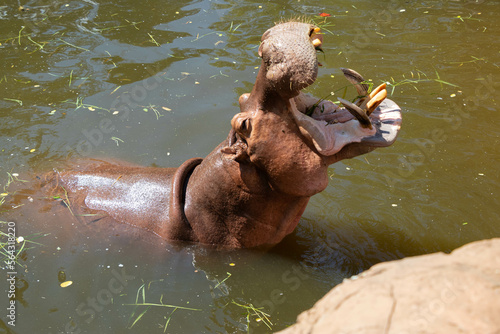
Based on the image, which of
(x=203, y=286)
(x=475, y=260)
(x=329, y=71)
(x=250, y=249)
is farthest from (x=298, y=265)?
(x=329, y=71)

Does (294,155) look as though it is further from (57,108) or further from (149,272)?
(57,108)

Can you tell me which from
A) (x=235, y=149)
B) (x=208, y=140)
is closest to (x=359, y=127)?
(x=235, y=149)

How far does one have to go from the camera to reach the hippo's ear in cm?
354

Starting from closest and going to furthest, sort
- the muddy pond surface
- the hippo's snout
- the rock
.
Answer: the rock → the hippo's snout → the muddy pond surface

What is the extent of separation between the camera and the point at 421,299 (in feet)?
6.37

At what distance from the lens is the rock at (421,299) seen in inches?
72.4

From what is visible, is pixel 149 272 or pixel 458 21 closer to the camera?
pixel 149 272

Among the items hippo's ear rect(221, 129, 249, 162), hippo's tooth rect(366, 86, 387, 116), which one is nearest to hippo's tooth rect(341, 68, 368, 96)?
hippo's tooth rect(366, 86, 387, 116)

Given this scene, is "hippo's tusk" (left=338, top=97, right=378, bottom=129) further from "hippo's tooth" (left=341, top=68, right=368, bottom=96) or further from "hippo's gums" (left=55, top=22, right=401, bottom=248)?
"hippo's tooth" (left=341, top=68, right=368, bottom=96)

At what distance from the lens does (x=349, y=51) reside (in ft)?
25.3

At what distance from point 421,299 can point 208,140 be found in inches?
169

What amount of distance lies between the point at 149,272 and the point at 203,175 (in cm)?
99

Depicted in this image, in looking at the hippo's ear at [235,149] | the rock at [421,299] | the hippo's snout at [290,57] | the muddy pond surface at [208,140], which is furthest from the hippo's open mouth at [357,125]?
the muddy pond surface at [208,140]

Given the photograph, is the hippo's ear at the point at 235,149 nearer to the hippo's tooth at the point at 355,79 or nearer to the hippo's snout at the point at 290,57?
the hippo's snout at the point at 290,57
